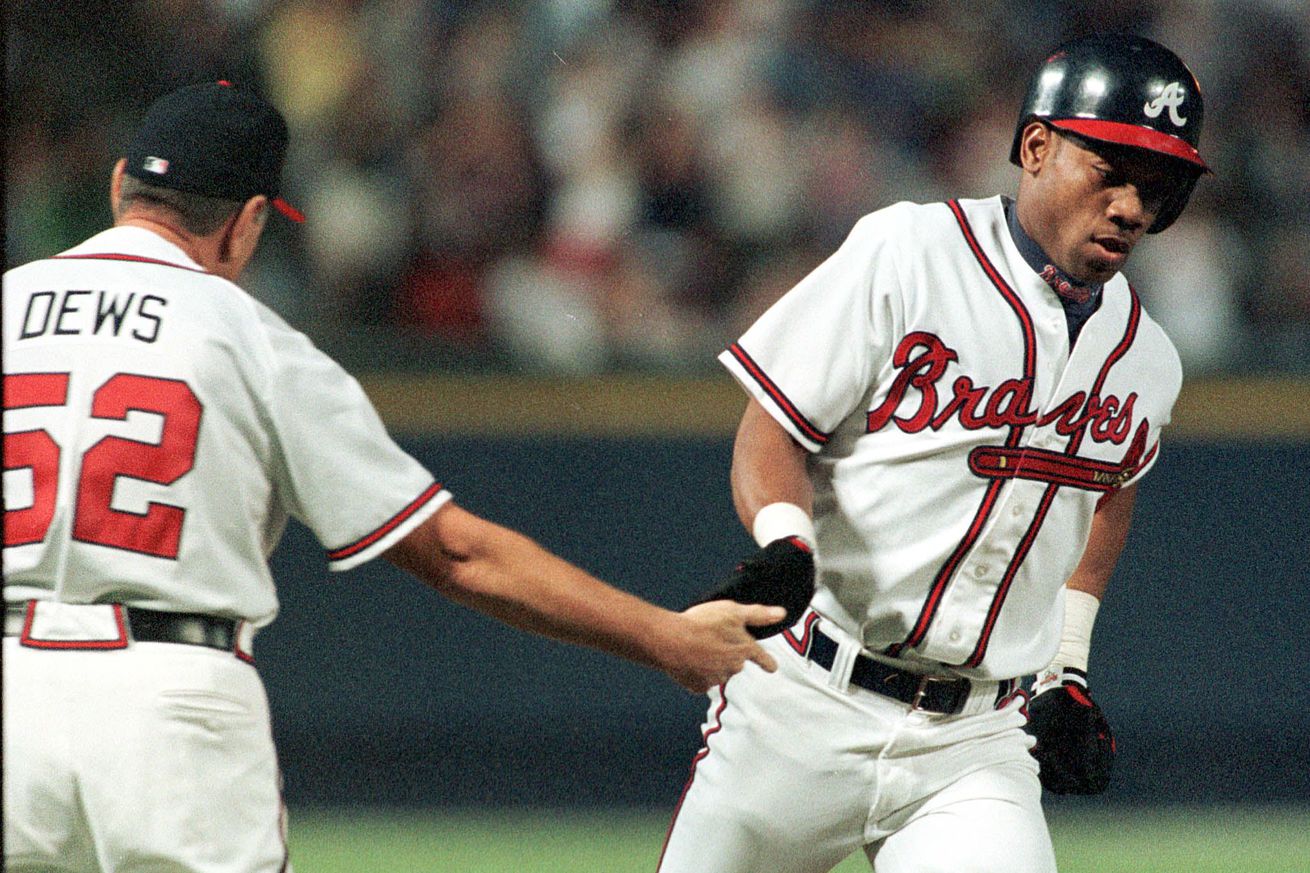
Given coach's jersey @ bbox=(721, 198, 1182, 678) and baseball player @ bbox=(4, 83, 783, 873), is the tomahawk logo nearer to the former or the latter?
coach's jersey @ bbox=(721, 198, 1182, 678)

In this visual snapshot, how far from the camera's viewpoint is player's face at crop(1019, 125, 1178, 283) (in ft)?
11.0

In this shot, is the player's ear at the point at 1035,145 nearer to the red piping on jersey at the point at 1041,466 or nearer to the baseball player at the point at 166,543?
the red piping on jersey at the point at 1041,466

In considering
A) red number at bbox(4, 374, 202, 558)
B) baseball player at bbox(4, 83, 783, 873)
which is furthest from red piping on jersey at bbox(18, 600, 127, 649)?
red number at bbox(4, 374, 202, 558)

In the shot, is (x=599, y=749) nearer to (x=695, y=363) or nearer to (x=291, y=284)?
(x=695, y=363)

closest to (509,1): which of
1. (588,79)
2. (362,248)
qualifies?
(588,79)

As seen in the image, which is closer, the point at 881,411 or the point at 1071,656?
the point at 881,411

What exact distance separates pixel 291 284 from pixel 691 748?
7.94 ft

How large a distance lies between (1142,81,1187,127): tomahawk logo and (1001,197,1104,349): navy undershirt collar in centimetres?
34

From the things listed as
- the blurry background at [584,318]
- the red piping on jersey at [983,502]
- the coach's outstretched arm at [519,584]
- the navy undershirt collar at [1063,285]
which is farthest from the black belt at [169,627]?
the blurry background at [584,318]

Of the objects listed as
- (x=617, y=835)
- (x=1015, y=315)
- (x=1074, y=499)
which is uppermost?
(x=1015, y=315)

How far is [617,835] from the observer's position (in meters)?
6.72

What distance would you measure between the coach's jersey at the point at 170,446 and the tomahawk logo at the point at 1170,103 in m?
1.54

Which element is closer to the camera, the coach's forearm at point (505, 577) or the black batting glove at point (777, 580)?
the coach's forearm at point (505, 577)

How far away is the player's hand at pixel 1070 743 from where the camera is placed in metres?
3.72
